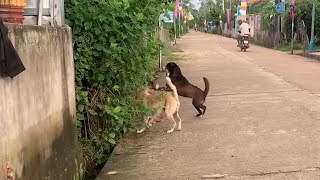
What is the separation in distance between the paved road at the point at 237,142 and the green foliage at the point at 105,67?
0.35 metres

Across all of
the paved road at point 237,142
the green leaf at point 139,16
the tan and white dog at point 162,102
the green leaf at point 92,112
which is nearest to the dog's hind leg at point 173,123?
the tan and white dog at point 162,102

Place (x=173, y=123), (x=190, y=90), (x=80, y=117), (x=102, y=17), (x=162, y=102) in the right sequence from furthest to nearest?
(x=190, y=90), (x=173, y=123), (x=162, y=102), (x=80, y=117), (x=102, y=17)

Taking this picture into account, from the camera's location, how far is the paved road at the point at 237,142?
5074 mm

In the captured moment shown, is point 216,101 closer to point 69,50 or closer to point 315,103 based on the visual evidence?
point 315,103

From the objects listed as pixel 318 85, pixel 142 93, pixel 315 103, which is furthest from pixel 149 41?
pixel 318 85

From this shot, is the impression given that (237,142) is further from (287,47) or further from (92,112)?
(287,47)

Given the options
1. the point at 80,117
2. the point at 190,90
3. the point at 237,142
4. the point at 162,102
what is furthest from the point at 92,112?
the point at 190,90

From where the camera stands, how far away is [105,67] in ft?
18.9

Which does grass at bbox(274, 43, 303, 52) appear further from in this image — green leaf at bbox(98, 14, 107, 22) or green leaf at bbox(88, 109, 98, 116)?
green leaf at bbox(98, 14, 107, 22)

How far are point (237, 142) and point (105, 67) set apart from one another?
2000mm

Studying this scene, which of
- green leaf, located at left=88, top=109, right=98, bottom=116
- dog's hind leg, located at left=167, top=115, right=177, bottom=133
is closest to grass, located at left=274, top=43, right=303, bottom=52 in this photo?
dog's hind leg, located at left=167, top=115, right=177, bottom=133

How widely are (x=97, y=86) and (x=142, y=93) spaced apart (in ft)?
3.46

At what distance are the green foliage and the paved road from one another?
13.7 inches

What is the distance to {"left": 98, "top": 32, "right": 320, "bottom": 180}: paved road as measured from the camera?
5.07 meters
